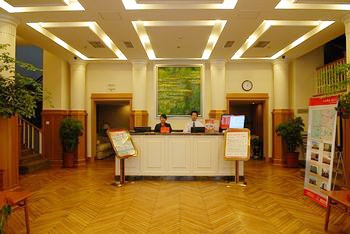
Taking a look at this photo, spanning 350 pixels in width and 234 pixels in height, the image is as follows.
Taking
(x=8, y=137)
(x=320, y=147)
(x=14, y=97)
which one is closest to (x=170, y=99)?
(x=8, y=137)

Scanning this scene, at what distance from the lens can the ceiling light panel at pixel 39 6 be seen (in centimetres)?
492

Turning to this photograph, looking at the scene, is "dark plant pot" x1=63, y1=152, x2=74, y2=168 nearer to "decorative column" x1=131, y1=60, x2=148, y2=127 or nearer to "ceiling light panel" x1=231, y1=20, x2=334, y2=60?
"decorative column" x1=131, y1=60, x2=148, y2=127

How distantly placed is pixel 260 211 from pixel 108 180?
3.71 meters

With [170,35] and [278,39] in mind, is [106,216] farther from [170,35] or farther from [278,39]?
[278,39]

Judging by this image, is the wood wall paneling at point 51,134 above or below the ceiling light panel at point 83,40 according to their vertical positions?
below

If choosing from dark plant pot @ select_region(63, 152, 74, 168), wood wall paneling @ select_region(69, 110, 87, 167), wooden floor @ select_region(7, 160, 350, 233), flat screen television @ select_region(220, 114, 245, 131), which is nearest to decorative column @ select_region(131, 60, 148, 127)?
wood wall paneling @ select_region(69, 110, 87, 167)

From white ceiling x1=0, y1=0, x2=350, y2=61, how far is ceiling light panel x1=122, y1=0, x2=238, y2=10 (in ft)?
0.06

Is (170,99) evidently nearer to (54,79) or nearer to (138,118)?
(138,118)

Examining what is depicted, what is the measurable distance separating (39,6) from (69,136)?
4330 mm

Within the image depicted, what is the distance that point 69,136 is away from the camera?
8.43m

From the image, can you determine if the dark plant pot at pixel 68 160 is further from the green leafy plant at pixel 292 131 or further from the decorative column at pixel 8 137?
the green leafy plant at pixel 292 131

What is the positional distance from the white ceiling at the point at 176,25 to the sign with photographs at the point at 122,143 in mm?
2335

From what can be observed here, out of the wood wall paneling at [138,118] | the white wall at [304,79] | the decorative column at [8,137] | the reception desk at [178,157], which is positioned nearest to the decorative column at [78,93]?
the wood wall paneling at [138,118]

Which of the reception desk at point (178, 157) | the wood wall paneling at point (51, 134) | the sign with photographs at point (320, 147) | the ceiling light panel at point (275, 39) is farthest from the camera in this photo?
the wood wall paneling at point (51, 134)
